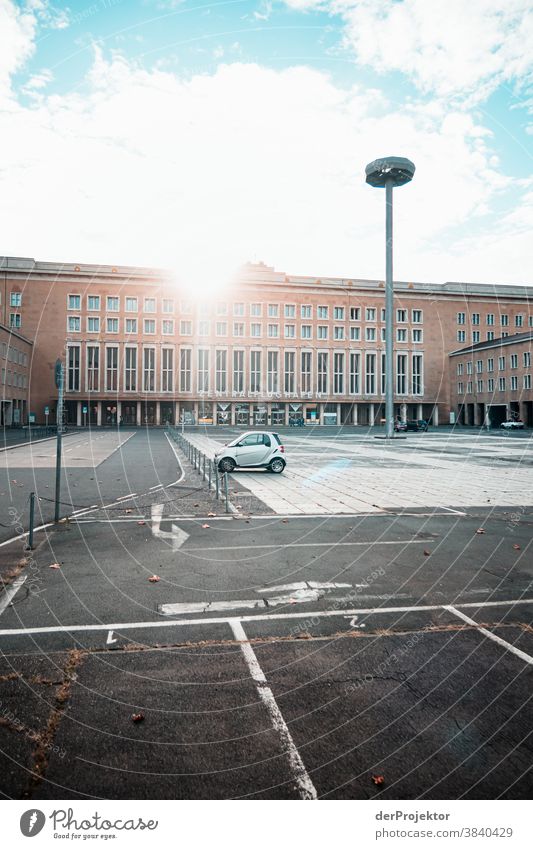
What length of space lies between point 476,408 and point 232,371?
40.2 metres

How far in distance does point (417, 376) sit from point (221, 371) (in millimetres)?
35791

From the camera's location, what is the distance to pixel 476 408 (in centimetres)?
8156

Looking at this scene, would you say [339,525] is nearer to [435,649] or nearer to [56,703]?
[435,649]

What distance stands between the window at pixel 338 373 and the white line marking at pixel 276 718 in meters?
87.2

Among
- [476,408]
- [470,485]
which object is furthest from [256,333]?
[470,485]

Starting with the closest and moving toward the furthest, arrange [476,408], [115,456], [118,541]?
[118,541]
[115,456]
[476,408]

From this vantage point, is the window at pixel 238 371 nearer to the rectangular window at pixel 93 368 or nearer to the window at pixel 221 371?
the window at pixel 221 371

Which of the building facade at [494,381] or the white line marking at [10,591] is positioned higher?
the building facade at [494,381]

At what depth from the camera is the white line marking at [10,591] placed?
21.8ft

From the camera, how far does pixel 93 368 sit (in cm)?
8375

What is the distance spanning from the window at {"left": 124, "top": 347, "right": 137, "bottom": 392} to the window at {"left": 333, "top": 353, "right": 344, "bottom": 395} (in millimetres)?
34303

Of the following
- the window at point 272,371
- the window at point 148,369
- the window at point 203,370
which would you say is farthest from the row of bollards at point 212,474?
the window at point 272,371
